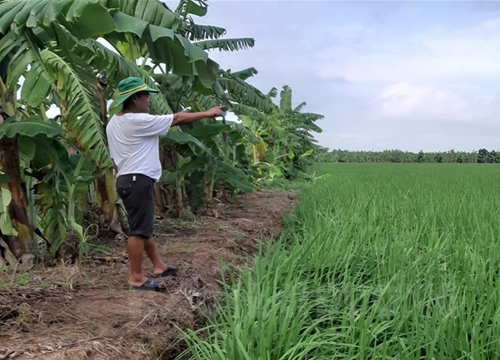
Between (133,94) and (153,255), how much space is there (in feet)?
2.98

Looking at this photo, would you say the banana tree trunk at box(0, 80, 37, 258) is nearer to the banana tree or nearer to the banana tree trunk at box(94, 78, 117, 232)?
the banana tree

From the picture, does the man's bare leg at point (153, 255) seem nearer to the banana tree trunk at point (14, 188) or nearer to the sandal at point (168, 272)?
the sandal at point (168, 272)

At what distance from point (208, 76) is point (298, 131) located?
12403mm

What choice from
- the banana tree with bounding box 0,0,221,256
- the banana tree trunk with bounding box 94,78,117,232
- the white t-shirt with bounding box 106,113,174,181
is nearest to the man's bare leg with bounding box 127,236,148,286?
the white t-shirt with bounding box 106,113,174,181

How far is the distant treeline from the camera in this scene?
154ft

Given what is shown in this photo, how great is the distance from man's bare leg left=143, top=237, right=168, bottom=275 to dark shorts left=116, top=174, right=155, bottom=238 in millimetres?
97

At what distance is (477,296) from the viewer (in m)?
2.10

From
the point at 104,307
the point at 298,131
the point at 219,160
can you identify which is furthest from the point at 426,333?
the point at 298,131

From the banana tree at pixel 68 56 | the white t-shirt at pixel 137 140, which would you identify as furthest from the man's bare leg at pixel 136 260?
the banana tree at pixel 68 56

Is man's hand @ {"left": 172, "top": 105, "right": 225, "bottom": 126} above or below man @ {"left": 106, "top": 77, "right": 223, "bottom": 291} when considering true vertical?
above

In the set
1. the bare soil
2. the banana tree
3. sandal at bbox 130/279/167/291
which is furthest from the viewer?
sandal at bbox 130/279/167/291

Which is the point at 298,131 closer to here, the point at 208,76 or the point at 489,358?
the point at 208,76

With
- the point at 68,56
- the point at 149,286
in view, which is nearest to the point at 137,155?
the point at 149,286

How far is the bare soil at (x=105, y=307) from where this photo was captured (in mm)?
1730
